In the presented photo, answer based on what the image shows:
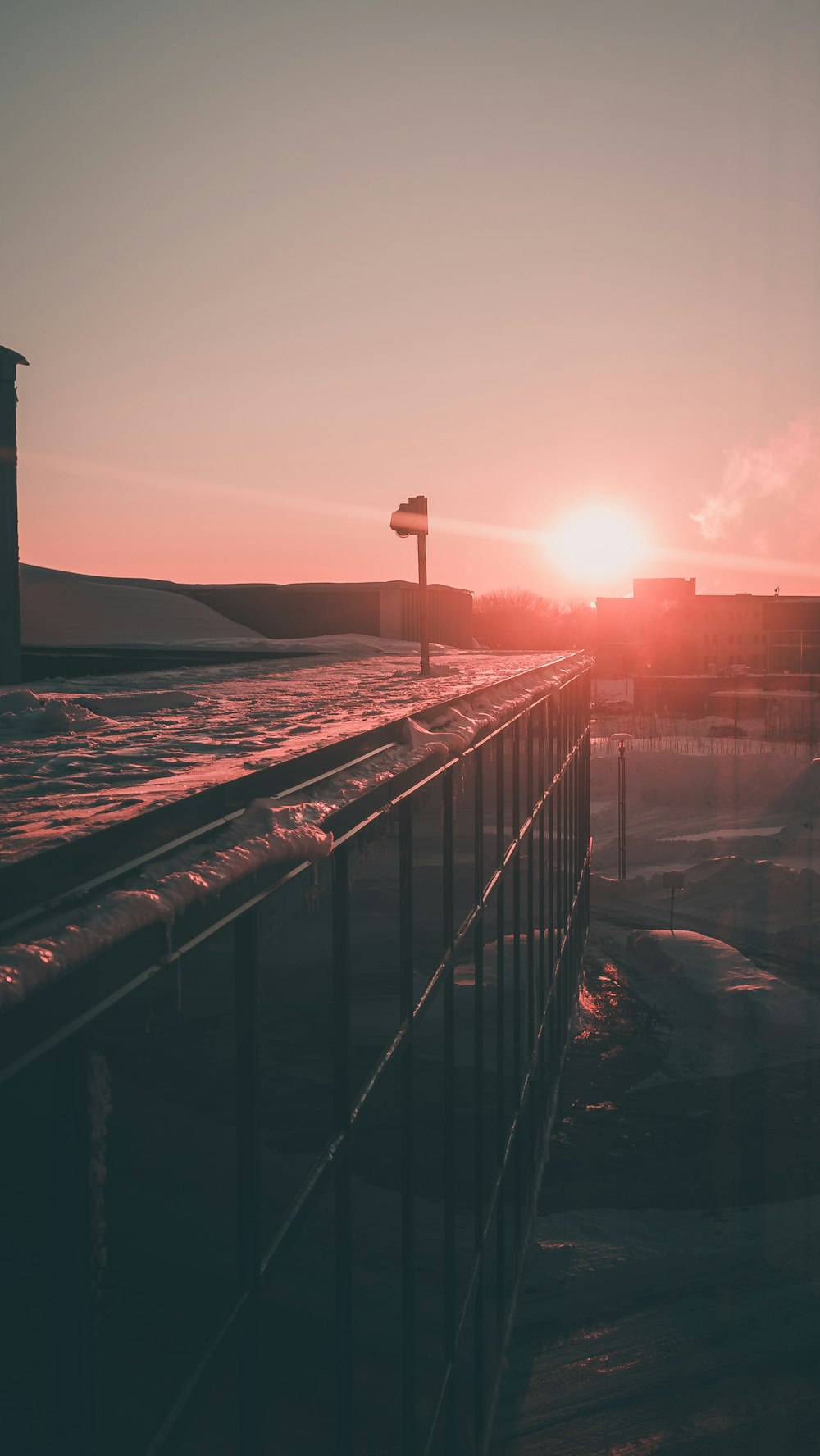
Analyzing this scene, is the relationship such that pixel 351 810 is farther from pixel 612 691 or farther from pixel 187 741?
pixel 612 691

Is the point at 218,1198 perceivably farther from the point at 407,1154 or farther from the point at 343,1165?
the point at 407,1154

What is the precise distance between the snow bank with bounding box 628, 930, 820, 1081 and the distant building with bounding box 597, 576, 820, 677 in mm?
58119

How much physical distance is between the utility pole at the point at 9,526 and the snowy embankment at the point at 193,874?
31.4 feet

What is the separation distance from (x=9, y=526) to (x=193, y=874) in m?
12.2

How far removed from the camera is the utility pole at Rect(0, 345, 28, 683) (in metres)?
12.6

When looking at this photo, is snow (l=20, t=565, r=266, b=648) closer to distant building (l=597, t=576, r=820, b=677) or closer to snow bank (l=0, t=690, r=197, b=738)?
snow bank (l=0, t=690, r=197, b=738)

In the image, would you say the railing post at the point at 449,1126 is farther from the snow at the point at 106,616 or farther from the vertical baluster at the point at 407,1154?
the snow at the point at 106,616

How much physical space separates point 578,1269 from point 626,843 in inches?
944

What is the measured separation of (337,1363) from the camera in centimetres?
372

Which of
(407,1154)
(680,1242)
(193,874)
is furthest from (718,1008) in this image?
(193,874)

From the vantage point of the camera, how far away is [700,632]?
85.1m

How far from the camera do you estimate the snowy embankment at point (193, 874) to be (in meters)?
1.49

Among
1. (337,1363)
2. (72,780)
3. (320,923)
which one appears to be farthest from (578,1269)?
(320,923)

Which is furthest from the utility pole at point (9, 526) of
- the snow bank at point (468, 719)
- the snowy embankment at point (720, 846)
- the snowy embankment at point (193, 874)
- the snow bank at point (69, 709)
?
the snowy embankment at point (720, 846)
